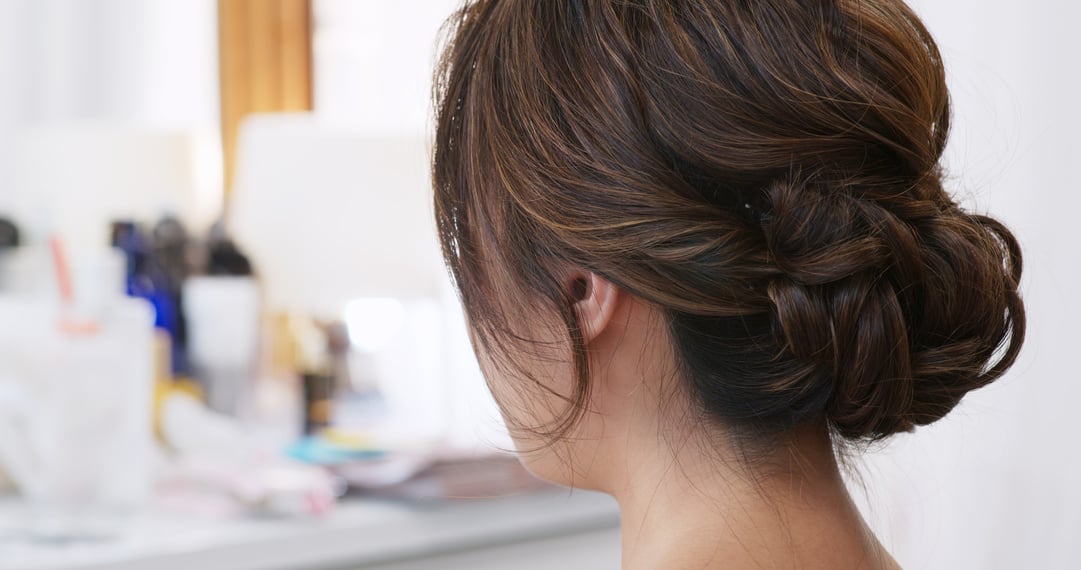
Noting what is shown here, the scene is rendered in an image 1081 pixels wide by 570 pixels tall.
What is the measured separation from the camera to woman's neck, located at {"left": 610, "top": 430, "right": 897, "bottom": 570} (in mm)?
548

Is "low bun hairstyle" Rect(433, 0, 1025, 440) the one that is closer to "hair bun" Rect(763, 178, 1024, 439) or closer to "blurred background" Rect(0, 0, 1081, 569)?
"hair bun" Rect(763, 178, 1024, 439)

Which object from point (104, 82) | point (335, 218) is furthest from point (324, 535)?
point (104, 82)

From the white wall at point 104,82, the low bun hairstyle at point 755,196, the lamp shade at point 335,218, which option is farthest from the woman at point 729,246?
the white wall at point 104,82

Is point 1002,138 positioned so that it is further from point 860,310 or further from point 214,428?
point 214,428

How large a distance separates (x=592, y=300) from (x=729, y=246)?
0.29 feet

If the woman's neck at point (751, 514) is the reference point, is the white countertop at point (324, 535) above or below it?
below

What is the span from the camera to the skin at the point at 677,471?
0.56 m

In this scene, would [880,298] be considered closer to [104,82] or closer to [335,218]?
[335,218]

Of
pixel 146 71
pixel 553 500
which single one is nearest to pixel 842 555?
pixel 553 500

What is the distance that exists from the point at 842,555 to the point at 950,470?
35.1 inches

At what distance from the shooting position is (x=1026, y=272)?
123cm

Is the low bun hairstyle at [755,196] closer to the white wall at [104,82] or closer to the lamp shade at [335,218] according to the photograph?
the lamp shade at [335,218]

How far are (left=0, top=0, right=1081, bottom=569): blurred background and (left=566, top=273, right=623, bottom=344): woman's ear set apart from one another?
244 millimetres

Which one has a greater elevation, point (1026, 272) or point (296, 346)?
point (1026, 272)
